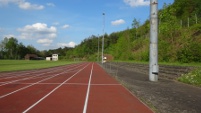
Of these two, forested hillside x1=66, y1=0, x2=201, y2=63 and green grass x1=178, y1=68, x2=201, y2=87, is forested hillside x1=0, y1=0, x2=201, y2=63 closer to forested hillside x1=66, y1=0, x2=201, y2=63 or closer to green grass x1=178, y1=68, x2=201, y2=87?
forested hillside x1=66, y1=0, x2=201, y2=63

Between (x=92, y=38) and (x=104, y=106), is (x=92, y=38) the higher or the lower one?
the higher one

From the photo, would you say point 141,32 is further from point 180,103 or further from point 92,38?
point 92,38

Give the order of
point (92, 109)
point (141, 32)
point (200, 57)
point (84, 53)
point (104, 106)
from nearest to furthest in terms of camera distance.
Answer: point (92, 109) < point (104, 106) < point (200, 57) < point (141, 32) < point (84, 53)

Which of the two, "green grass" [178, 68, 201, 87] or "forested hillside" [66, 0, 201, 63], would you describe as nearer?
"green grass" [178, 68, 201, 87]

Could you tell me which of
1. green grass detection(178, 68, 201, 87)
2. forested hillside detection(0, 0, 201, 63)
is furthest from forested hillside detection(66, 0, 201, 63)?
green grass detection(178, 68, 201, 87)

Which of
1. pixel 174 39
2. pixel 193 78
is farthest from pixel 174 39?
pixel 193 78

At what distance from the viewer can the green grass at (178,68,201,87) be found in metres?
14.4

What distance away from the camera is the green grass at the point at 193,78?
1441 centimetres

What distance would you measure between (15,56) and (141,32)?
108 m

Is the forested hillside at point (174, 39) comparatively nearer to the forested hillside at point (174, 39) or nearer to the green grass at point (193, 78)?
the forested hillside at point (174, 39)

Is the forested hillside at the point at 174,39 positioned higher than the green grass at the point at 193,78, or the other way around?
the forested hillside at the point at 174,39

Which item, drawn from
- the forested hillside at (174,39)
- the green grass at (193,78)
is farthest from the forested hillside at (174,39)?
the green grass at (193,78)

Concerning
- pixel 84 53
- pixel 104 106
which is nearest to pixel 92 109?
pixel 104 106

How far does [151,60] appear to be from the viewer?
1827 centimetres
